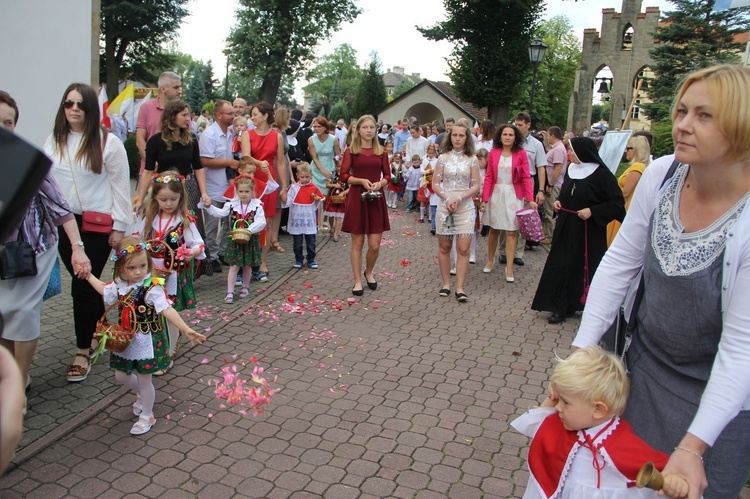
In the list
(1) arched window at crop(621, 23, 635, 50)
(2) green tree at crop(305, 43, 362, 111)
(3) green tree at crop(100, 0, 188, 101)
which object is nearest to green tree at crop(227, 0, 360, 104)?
(3) green tree at crop(100, 0, 188, 101)

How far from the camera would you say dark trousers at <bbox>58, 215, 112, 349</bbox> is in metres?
5.10

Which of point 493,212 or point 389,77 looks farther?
point 389,77

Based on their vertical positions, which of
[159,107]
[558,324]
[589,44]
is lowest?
[558,324]

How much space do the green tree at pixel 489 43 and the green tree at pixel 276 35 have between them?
1072cm

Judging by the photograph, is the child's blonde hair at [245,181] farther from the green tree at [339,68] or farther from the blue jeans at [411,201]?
the green tree at [339,68]

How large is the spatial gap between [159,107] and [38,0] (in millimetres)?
5867

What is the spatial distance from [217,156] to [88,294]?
3.66 m

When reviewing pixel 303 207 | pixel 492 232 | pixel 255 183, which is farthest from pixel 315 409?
pixel 492 232

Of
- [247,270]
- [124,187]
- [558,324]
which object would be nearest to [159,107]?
[247,270]

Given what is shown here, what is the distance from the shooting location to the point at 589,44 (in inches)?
1850

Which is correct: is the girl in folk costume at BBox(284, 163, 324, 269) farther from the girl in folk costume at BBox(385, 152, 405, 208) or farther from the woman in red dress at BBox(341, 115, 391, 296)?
the girl in folk costume at BBox(385, 152, 405, 208)

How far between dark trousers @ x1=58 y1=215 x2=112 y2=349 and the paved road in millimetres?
408

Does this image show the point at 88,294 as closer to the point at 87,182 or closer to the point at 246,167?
the point at 87,182

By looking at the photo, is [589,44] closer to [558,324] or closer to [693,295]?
[558,324]
